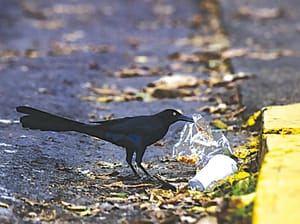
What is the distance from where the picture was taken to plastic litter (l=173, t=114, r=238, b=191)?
147 inches

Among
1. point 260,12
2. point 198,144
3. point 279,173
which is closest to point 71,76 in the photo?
point 198,144

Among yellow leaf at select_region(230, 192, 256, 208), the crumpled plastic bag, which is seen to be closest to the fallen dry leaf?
the crumpled plastic bag

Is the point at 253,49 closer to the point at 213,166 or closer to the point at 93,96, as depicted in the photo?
the point at 93,96

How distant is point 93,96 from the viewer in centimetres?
638

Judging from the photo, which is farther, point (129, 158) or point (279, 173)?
point (129, 158)

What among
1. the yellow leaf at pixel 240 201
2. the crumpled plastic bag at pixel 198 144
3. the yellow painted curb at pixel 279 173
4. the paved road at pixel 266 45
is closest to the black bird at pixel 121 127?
the crumpled plastic bag at pixel 198 144

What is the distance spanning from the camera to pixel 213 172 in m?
3.70

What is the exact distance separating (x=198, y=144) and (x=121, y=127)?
0.66m

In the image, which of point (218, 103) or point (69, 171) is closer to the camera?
point (69, 171)

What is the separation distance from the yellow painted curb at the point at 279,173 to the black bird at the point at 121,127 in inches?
20.0

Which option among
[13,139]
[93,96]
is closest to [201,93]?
[93,96]

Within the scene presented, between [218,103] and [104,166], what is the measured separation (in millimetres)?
1951

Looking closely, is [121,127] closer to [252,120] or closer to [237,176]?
[237,176]

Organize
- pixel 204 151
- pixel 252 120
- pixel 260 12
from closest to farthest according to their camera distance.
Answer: pixel 204 151 → pixel 252 120 → pixel 260 12
